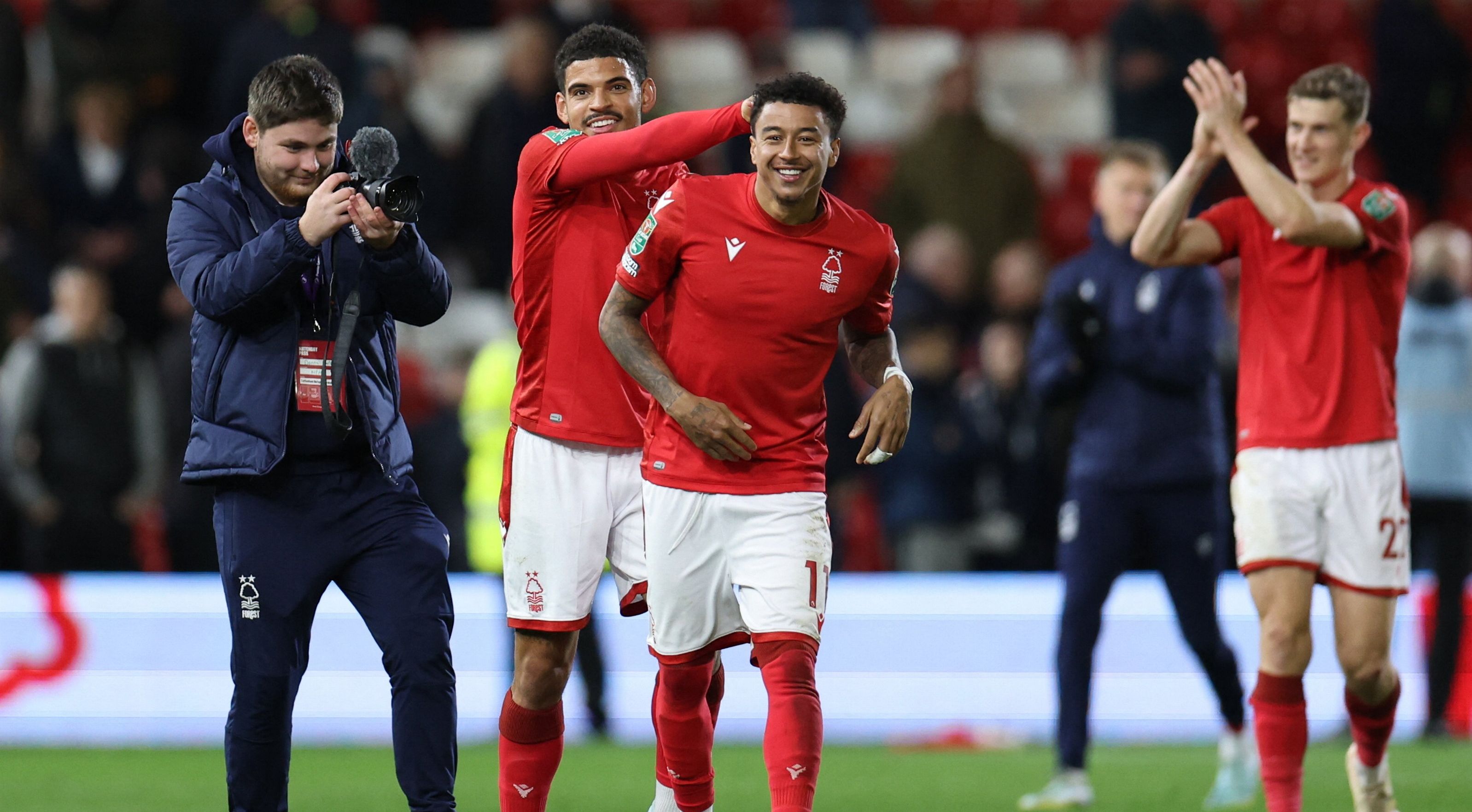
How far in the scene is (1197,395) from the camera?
23.3 feet

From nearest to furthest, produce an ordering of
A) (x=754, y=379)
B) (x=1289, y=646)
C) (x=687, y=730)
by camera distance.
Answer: (x=754, y=379) < (x=687, y=730) < (x=1289, y=646)

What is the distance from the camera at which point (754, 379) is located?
5.06 meters

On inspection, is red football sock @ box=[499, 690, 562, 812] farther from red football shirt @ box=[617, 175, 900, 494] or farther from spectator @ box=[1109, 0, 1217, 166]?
spectator @ box=[1109, 0, 1217, 166]

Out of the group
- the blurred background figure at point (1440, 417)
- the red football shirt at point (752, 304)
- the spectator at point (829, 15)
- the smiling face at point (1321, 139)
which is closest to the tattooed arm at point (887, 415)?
the red football shirt at point (752, 304)

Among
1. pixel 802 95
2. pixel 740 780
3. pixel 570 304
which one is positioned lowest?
pixel 740 780

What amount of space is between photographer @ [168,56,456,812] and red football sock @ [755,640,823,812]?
87cm

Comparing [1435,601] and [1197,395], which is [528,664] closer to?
[1197,395]

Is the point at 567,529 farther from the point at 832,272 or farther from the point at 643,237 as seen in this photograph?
the point at 832,272

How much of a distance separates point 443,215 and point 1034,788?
6.03 meters

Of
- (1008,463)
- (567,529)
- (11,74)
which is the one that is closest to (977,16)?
(1008,463)

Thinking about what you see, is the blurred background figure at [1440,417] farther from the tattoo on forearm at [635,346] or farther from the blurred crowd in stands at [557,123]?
the tattoo on forearm at [635,346]

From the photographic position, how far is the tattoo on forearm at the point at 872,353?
5297 millimetres

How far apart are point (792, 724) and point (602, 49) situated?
6.84 ft

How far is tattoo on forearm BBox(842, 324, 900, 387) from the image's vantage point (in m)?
5.30
